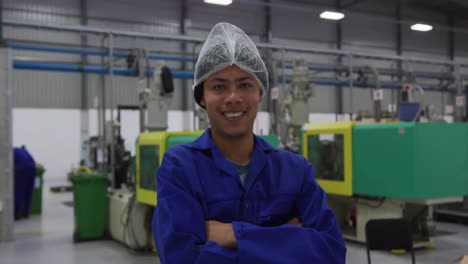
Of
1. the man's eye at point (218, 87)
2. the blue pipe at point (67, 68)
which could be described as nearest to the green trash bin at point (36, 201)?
the blue pipe at point (67, 68)

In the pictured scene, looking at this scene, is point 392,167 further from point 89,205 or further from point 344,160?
point 89,205

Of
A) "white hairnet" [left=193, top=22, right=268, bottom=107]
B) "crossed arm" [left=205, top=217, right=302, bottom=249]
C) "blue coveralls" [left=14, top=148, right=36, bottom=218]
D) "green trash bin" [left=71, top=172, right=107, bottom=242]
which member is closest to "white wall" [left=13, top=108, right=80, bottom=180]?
"blue coveralls" [left=14, top=148, right=36, bottom=218]

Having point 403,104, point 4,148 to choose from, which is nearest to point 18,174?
point 4,148

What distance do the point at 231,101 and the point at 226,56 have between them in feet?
0.55

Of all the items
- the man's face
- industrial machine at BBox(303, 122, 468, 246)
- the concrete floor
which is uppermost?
the man's face

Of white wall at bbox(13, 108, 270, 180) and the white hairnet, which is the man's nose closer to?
the white hairnet

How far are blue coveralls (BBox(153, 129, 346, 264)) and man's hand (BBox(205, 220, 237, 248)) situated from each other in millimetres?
16

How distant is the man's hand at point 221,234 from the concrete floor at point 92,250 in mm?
3446

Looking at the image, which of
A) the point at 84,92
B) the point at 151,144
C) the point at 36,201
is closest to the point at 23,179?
the point at 36,201

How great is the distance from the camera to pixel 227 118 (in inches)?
58.4

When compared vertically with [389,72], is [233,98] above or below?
below

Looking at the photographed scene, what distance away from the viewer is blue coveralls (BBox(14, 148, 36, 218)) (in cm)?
712

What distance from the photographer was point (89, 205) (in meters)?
5.64

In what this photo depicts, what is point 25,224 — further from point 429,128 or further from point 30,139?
point 30,139
